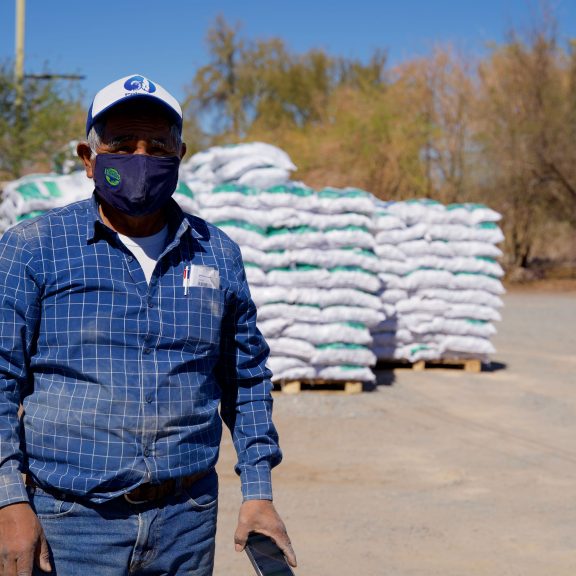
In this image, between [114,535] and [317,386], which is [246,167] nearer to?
[317,386]

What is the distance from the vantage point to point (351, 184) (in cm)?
2244

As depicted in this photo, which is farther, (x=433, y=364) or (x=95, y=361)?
(x=433, y=364)

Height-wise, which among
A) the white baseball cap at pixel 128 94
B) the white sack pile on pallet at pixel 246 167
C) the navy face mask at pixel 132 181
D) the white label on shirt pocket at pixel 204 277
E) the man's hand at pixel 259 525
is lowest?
the man's hand at pixel 259 525

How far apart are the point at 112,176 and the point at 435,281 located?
25.4ft

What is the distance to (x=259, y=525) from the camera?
2.10 metres

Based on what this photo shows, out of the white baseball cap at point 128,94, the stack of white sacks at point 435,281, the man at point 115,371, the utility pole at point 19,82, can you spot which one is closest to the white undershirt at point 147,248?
the man at point 115,371

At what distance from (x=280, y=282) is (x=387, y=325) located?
1.84 m

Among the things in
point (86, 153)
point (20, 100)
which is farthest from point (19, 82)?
point (86, 153)

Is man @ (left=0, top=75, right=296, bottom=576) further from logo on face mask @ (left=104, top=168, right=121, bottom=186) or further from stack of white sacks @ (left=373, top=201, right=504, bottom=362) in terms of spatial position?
stack of white sacks @ (left=373, top=201, right=504, bottom=362)

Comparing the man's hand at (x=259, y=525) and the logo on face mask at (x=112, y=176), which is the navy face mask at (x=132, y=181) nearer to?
the logo on face mask at (x=112, y=176)

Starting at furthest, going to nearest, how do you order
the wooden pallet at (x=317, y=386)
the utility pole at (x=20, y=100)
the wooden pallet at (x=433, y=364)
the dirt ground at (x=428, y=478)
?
the utility pole at (x=20, y=100)
the wooden pallet at (x=433, y=364)
the wooden pallet at (x=317, y=386)
the dirt ground at (x=428, y=478)

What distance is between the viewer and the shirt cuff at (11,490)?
5.98 ft

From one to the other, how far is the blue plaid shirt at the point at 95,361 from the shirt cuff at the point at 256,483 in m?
0.13

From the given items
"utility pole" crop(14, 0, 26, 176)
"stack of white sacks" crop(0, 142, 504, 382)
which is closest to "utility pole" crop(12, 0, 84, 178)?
"utility pole" crop(14, 0, 26, 176)
